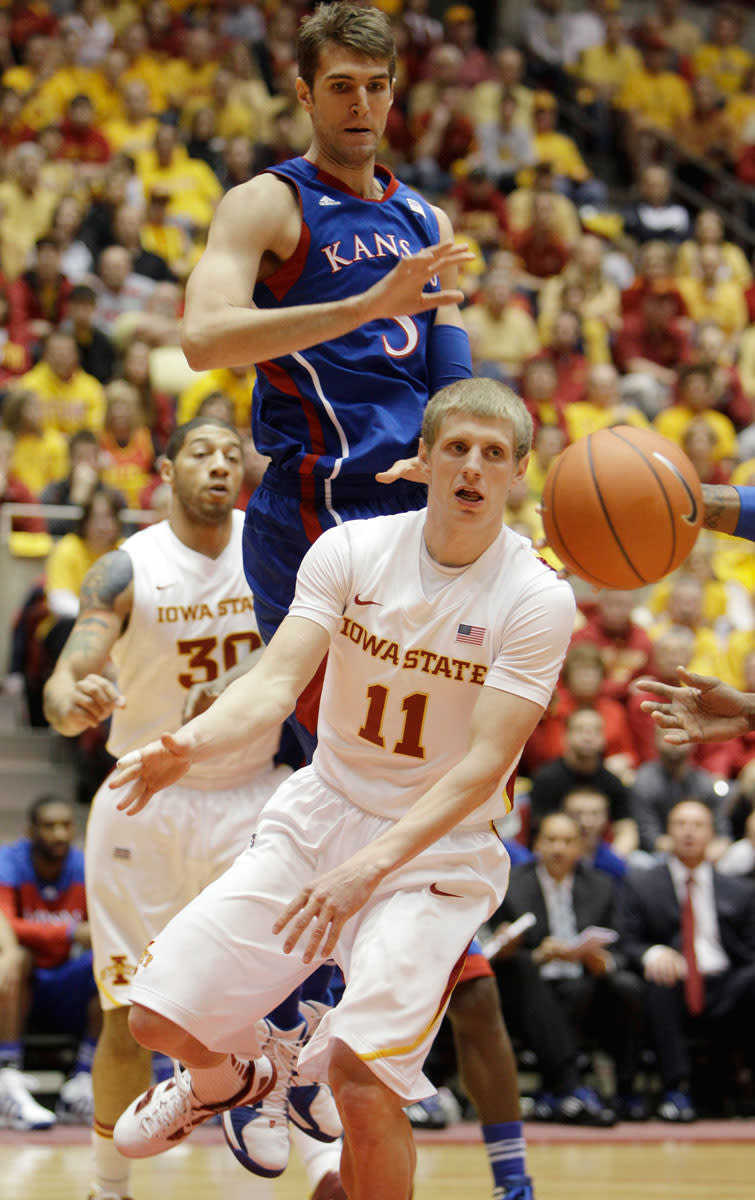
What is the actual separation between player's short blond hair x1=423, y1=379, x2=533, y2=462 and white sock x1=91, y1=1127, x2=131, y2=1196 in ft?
8.70

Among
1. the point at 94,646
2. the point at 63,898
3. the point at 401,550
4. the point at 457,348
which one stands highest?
the point at 457,348

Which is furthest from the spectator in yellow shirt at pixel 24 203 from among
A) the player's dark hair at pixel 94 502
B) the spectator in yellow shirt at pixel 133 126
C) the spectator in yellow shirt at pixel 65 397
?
the player's dark hair at pixel 94 502

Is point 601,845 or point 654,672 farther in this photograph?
point 654,672

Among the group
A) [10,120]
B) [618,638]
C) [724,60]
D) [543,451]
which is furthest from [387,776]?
[724,60]

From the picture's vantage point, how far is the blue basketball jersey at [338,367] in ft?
14.5

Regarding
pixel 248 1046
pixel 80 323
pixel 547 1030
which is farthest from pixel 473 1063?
pixel 80 323

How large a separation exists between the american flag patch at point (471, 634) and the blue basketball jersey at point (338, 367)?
2.15ft

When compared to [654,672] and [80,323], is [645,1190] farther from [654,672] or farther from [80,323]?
[80,323]

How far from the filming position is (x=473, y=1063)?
4812 millimetres

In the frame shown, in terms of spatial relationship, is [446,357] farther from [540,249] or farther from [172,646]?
[540,249]

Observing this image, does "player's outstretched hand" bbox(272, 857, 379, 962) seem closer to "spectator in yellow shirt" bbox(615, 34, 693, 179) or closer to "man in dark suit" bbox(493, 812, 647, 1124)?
"man in dark suit" bbox(493, 812, 647, 1124)

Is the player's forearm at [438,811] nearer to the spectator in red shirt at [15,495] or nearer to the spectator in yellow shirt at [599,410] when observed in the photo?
the spectator in red shirt at [15,495]

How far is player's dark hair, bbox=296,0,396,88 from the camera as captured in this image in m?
4.23

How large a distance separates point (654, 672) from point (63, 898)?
369cm
